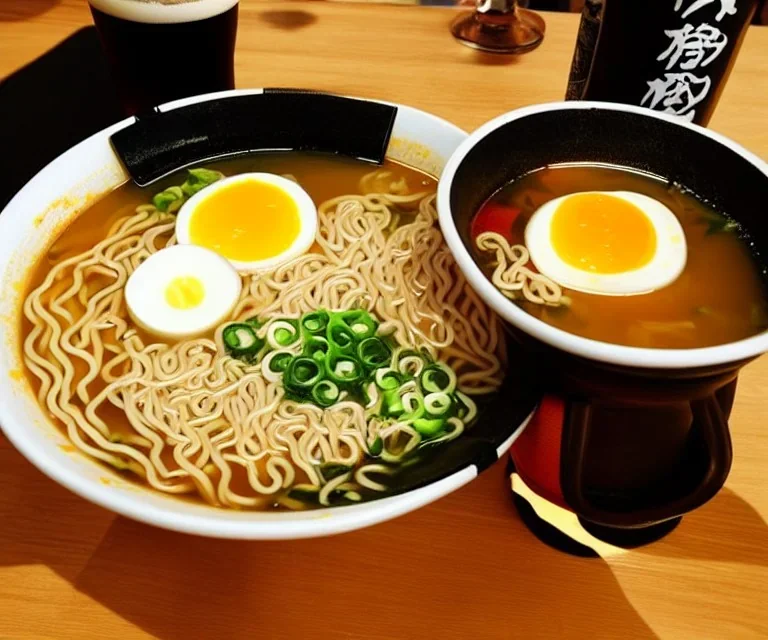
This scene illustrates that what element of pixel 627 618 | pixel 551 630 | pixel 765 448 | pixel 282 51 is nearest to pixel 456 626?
pixel 551 630

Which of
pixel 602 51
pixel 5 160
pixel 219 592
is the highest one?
pixel 602 51

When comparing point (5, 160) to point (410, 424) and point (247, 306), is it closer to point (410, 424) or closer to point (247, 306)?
point (247, 306)

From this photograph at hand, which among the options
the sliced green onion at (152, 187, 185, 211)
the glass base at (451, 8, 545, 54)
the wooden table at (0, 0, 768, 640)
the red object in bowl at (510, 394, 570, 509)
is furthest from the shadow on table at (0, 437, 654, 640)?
the glass base at (451, 8, 545, 54)

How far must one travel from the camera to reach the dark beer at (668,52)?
3.73 ft

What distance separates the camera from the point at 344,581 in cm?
93

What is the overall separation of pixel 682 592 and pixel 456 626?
34 cm

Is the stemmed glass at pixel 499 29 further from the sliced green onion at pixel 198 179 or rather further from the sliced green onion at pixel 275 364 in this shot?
the sliced green onion at pixel 275 364

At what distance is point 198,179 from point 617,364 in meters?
1.01

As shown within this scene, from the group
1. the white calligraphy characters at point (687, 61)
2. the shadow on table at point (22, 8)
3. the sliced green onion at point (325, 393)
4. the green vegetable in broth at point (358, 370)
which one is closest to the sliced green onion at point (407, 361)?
the green vegetable in broth at point (358, 370)

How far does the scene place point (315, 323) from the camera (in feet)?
3.70

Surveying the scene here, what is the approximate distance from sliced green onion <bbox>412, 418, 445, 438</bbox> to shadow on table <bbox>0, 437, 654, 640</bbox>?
0.45ft

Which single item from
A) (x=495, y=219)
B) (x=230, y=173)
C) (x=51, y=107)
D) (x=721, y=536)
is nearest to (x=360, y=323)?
(x=495, y=219)

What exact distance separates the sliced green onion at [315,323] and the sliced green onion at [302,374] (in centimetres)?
6

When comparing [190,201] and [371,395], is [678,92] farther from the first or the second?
[190,201]
